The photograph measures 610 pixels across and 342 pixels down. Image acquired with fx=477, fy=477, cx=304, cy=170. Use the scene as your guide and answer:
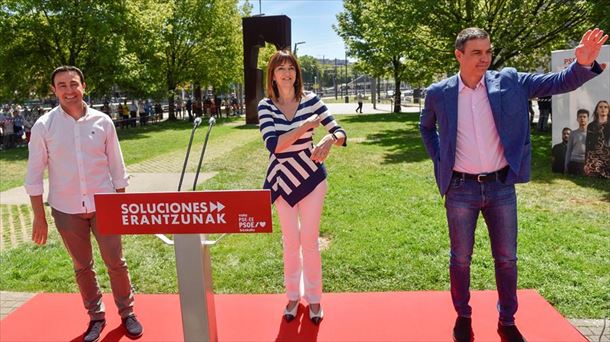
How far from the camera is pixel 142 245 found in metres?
6.07

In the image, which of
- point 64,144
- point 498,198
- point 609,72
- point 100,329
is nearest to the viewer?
point 498,198

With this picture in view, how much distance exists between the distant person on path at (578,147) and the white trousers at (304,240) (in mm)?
7345

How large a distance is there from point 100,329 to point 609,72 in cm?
871

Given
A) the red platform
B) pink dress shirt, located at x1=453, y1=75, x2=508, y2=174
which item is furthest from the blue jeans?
the red platform

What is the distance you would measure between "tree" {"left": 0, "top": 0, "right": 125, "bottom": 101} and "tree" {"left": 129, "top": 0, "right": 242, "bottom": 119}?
5.25 meters

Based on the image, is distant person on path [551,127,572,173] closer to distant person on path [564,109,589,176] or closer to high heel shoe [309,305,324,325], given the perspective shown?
distant person on path [564,109,589,176]

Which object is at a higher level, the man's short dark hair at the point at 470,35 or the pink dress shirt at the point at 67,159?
the man's short dark hair at the point at 470,35

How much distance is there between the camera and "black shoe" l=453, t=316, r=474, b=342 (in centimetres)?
308

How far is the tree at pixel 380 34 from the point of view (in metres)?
17.2

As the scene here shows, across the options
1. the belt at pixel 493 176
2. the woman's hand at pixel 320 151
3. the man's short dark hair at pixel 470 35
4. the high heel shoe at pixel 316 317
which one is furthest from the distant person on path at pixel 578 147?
the woman's hand at pixel 320 151

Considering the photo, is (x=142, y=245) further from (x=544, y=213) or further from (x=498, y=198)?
(x=544, y=213)

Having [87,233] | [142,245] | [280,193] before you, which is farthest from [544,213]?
[87,233]

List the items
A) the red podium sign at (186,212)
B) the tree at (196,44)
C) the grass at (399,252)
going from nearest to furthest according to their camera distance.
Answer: the red podium sign at (186,212) < the grass at (399,252) < the tree at (196,44)

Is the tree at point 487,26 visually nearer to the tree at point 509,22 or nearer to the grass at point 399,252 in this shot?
the tree at point 509,22
